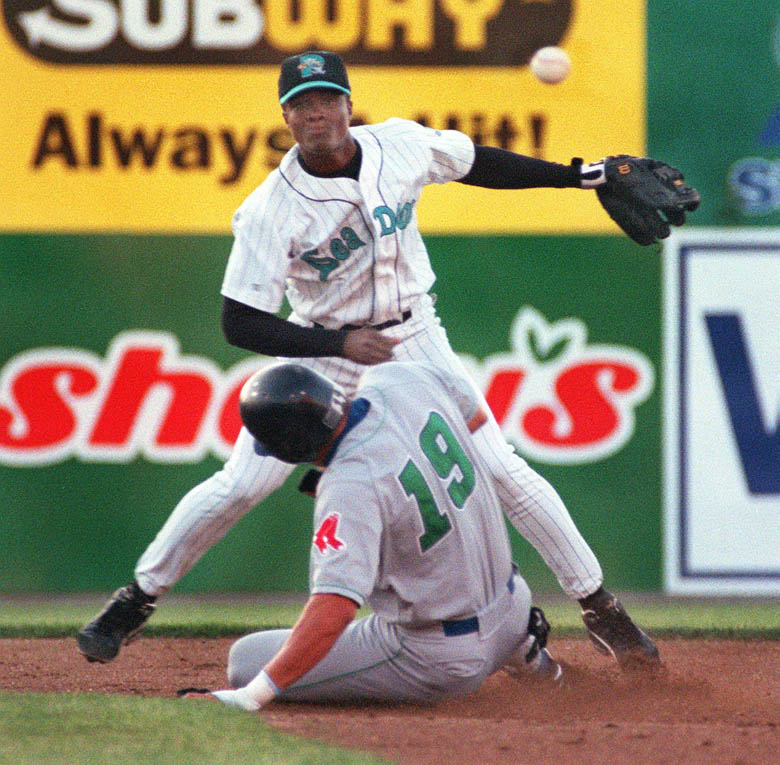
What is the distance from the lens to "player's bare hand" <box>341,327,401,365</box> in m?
3.27

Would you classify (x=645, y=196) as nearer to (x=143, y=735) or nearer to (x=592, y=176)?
(x=592, y=176)

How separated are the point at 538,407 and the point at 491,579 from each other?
2302 mm

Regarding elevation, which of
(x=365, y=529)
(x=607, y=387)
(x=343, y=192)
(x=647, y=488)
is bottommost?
(x=647, y=488)

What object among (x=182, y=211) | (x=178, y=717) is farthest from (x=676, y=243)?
(x=178, y=717)

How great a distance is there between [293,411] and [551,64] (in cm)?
276

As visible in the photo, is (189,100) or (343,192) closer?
(343,192)

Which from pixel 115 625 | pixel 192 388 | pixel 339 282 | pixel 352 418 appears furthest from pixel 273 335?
pixel 192 388

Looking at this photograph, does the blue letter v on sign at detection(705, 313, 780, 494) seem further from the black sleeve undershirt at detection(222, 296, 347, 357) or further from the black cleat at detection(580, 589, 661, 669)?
the black sleeve undershirt at detection(222, 296, 347, 357)

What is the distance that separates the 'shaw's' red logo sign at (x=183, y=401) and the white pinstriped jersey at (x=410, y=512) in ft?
7.36

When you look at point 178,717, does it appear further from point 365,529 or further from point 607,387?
point 607,387

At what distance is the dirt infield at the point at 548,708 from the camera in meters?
2.75

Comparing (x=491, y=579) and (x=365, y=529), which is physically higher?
(x=365, y=529)

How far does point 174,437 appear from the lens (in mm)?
5480

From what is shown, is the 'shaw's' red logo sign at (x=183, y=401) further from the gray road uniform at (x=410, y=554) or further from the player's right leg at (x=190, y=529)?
the gray road uniform at (x=410, y=554)
